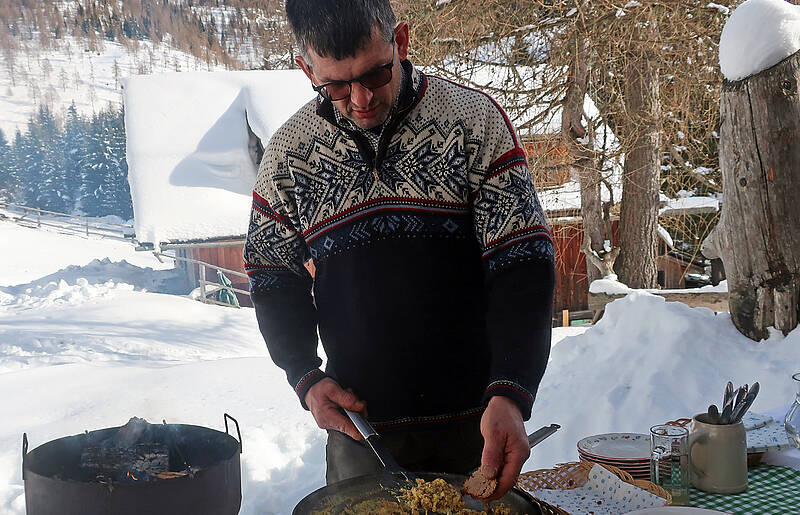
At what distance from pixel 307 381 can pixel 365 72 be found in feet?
1.95

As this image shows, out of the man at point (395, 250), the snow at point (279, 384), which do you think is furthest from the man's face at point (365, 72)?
the snow at point (279, 384)

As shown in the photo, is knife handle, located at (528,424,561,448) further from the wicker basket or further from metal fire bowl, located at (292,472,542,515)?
the wicker basket

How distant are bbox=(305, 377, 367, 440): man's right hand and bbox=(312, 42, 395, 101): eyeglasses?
0.54 meters

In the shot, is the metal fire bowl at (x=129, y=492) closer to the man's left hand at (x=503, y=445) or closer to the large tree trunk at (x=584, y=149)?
the man's left hand at (x=503, y=445)

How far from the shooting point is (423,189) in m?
1.30

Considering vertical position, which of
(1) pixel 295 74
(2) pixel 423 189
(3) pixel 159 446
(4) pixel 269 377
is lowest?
(4) pixel 269 377

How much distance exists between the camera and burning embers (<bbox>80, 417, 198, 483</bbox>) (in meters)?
2.01

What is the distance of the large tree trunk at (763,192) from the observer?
315 centimetres

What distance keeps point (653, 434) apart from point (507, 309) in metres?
0.36

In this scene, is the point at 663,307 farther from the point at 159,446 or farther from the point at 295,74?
the point at 295,74

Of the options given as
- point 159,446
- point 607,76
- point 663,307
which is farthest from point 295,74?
point 159,446

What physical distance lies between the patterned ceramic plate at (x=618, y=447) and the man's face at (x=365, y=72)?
0.79 meters

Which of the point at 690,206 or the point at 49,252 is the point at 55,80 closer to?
the point at 49,252

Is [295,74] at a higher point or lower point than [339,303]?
higher
